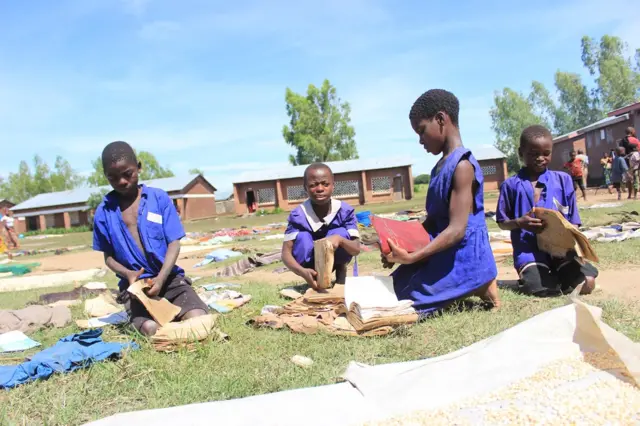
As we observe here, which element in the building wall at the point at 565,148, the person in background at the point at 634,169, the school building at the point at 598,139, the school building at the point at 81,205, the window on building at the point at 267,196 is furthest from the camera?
the school building at the point at 81,205

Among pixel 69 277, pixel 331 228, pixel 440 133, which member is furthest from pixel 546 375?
pixel 69 277

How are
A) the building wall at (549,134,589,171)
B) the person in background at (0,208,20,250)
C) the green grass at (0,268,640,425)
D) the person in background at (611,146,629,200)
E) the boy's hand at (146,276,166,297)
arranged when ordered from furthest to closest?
the building wall at (549,134,589,171) → the person in background at (0,208,20,250) → the person in background at (611,146,629,200) → the boy's hand at (146,276,166,297) → the green grass at (0,268,640,425)

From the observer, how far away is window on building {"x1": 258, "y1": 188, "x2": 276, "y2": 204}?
37.5 metres

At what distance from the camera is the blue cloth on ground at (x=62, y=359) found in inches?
109

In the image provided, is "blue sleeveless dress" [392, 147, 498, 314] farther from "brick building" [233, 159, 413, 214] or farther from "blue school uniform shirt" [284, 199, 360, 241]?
"brick building" [233, 159, 413, 214]

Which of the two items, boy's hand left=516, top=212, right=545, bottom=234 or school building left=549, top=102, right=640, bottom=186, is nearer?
boy's hand left=516, top=212, right=545, bottom=234

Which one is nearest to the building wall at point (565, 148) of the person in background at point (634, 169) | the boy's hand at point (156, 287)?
the person in background at point (634, 169)

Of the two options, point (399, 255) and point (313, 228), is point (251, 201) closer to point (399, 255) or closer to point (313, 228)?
point (313, 228)

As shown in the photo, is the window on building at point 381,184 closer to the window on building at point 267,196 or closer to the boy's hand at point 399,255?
the window on building at point 267,196

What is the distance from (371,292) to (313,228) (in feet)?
3.63

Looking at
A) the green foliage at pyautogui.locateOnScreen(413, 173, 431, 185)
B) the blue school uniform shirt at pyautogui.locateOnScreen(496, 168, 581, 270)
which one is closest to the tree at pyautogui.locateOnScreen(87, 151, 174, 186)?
the green foliage at pyautogui.locateOnScreen(413, 173, 431, 185)

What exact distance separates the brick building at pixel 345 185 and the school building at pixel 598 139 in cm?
1042

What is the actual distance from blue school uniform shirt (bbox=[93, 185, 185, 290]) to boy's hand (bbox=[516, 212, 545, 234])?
2.76 m

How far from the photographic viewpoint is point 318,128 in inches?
2030
